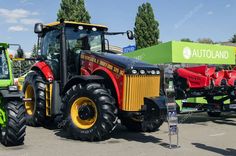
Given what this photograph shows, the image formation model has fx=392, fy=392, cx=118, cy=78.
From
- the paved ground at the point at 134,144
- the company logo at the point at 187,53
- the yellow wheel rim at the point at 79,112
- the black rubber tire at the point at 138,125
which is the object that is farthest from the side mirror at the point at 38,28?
the company logo at the point at 187,53

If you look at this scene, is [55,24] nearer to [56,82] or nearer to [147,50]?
[56,82]

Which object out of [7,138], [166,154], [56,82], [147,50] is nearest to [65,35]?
[56,82]

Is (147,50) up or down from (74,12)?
down

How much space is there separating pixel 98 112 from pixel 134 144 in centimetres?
99

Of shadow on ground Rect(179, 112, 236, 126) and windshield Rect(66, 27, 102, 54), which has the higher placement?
windshield Rect(66, 27, 102, 54)

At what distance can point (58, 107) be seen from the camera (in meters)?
9.62

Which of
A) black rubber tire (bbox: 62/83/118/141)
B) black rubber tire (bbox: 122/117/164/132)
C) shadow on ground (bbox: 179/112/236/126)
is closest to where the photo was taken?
black rubber tire (bbox: 62/83/118/141)

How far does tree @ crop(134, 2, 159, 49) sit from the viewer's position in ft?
144

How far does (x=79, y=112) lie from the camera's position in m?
8.59

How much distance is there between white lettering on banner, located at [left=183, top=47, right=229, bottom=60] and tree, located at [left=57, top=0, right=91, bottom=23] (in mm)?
16248

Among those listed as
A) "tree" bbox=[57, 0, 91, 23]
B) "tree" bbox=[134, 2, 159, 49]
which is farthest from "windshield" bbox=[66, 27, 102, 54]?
"tree" bbox=[134, 2, 159, 49]

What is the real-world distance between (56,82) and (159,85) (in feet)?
8.48

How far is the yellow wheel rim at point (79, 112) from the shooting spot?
838cm

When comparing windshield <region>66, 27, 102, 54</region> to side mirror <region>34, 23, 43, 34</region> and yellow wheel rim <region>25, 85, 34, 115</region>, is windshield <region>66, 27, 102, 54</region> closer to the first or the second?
side mirror <region>34, 23, 43, 34</region>
